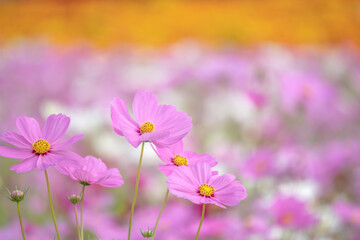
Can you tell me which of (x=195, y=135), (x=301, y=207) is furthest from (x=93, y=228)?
(x=195, y=135)

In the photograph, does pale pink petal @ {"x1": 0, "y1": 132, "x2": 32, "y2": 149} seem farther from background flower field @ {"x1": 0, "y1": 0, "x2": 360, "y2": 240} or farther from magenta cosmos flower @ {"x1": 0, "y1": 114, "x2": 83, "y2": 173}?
background flower field @ {"x1": 0, "y1": 0, "x2": 360, "y2": 240}

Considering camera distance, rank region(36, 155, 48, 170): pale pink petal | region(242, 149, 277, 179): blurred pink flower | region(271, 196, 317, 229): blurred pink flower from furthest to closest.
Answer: region(242, 149, 277, 179): blurred pink flower, region(271, 196, 317, 229): blurred pink flower, region(36, 155, 48, 170): pale pink petal

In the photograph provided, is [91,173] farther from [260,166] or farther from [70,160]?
[260,166]

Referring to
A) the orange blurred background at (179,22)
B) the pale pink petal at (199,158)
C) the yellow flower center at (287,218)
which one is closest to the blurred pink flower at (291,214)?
the yellow flower center at (287,218)

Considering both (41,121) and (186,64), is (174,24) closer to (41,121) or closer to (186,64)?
(186,64)

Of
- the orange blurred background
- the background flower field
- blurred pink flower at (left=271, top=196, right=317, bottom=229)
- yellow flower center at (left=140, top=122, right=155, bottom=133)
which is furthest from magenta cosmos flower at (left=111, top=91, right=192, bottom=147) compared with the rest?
the orange blurred background

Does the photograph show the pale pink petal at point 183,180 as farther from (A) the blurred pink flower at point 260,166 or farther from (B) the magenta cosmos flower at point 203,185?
(A) the blurred pink flower at point 260,166
